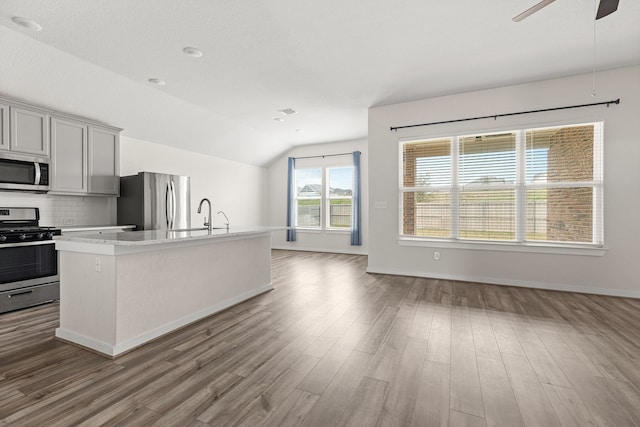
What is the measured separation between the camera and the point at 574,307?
11.9 ft

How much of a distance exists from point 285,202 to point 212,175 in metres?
2.42

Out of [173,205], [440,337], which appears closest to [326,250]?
[173,205]

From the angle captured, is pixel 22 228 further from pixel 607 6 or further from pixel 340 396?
pixel 607 6

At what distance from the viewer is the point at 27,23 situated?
296 cm

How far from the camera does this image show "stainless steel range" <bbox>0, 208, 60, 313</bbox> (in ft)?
11.2

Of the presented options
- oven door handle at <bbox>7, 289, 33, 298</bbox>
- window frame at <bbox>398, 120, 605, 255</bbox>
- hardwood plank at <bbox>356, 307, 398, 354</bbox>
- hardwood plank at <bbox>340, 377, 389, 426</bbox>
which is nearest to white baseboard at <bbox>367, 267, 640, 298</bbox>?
window frame at <bbox>398, 120, 605, 255</bbox>

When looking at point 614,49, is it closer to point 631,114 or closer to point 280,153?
point 631,114

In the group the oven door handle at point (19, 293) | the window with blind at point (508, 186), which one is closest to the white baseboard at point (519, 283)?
the window with blind at point (508, 186)

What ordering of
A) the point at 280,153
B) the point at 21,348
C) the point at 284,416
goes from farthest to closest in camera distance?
the point at 280,153 < the point at 21,348 < the point at 284,416

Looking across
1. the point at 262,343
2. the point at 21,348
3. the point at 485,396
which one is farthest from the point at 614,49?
the point at 21,348

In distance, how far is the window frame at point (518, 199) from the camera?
13.9 ft

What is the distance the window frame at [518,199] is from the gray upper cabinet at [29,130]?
5.28 meters

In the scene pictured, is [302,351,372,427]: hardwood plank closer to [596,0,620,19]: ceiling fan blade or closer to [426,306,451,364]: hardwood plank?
[426,306,451,364]: hardwood plank

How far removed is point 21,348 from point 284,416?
2446mm
